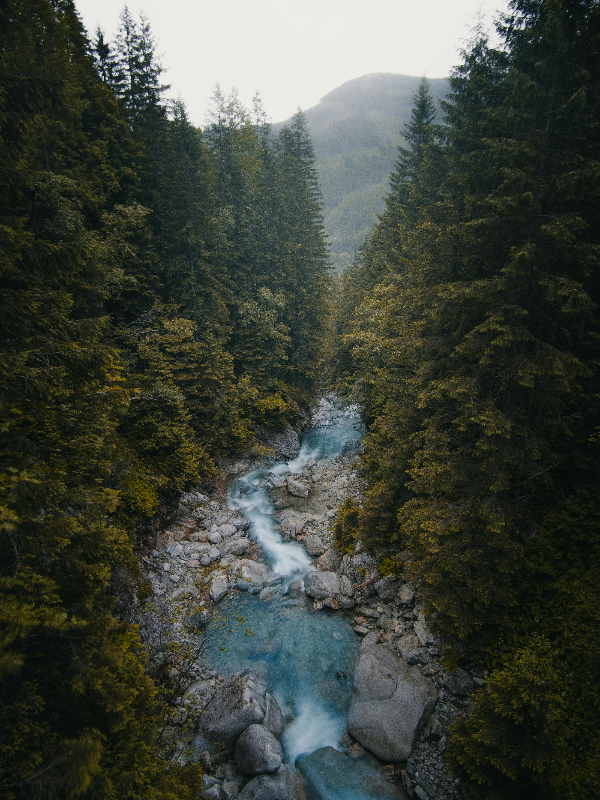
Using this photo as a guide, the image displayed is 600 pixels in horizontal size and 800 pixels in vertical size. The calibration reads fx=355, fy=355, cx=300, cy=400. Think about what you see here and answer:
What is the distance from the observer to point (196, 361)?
1820 centimetres

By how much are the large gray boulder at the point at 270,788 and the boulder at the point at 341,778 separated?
19.3 inches

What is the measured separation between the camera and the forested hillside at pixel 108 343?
5484 mm

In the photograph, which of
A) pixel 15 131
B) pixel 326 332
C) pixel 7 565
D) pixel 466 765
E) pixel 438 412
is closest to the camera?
pixel 7 565

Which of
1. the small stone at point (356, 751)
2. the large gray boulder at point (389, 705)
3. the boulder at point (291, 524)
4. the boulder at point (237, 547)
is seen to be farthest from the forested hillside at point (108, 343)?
the boulder at point (291, 524)

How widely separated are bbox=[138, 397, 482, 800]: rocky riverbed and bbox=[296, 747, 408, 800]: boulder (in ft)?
0.08

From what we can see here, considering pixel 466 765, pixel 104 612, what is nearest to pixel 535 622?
pixel 466 765

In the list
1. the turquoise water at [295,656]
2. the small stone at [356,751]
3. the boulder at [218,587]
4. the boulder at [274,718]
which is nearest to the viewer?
the small stone at [356,751]

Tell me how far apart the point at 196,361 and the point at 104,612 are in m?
13.4

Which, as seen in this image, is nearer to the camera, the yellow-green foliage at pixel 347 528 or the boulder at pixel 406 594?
the boulder at pixel 406 594

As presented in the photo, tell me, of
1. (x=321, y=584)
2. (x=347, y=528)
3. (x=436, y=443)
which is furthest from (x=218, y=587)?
(x=436, y=443)

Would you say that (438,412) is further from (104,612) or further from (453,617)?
(104,612)

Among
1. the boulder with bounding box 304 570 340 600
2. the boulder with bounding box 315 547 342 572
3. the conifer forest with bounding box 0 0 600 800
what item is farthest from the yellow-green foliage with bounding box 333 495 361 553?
the boulder with bounding box 304 570 340 600

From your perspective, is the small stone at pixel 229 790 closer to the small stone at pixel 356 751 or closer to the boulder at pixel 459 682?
the small stone at pixel 356 751

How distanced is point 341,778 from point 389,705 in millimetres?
1830
